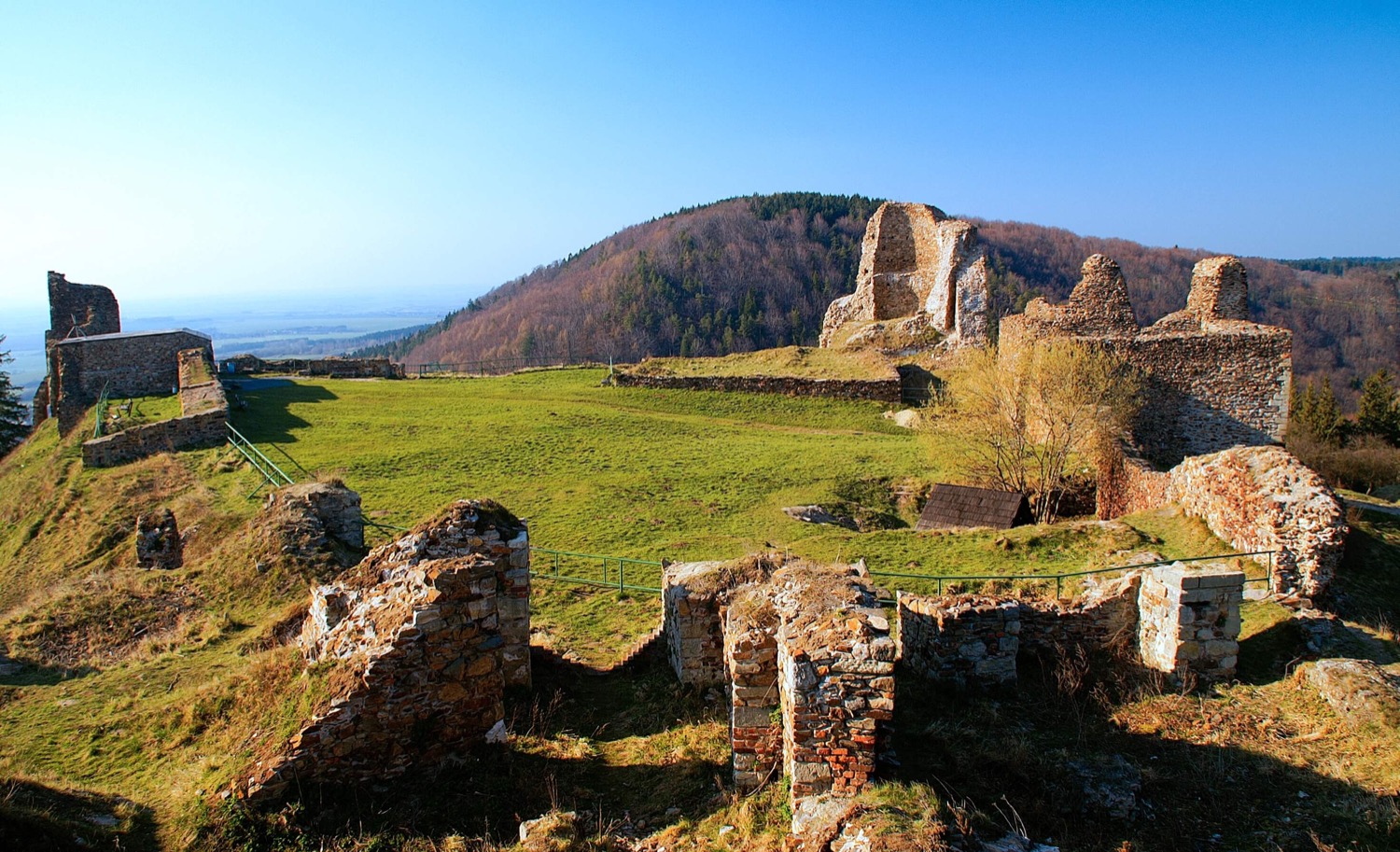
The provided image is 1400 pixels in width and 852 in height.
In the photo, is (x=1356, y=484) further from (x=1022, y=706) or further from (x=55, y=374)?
(x=55, y=374)

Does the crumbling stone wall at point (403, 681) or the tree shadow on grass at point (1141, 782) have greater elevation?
the crumbling stone wall at point (403, 681)

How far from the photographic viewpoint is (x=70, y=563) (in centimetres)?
1694

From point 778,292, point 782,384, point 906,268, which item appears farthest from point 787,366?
point 778,292

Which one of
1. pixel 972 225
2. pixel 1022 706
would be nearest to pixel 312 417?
pixel 1022 706

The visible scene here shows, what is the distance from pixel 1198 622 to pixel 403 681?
339 inches

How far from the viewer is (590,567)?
16.1 metres

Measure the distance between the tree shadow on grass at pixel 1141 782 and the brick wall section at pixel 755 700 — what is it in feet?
4.00

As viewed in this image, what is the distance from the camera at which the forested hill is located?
103 m

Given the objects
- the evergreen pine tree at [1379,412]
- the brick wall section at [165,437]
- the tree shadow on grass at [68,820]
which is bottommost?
the evergreen pine tree at [1379,412]

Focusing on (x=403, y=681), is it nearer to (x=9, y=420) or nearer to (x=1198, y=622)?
(x=1198, y=622)

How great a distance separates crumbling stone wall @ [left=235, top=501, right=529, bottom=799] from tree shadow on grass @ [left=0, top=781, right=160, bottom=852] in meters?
0.77

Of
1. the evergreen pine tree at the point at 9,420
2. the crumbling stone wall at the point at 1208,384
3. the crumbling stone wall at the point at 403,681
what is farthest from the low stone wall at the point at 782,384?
the evergreen pine tree at the point at 9,420

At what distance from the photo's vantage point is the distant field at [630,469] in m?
14.9

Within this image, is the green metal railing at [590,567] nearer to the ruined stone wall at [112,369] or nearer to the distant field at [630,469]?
the distant field at [630,469]
